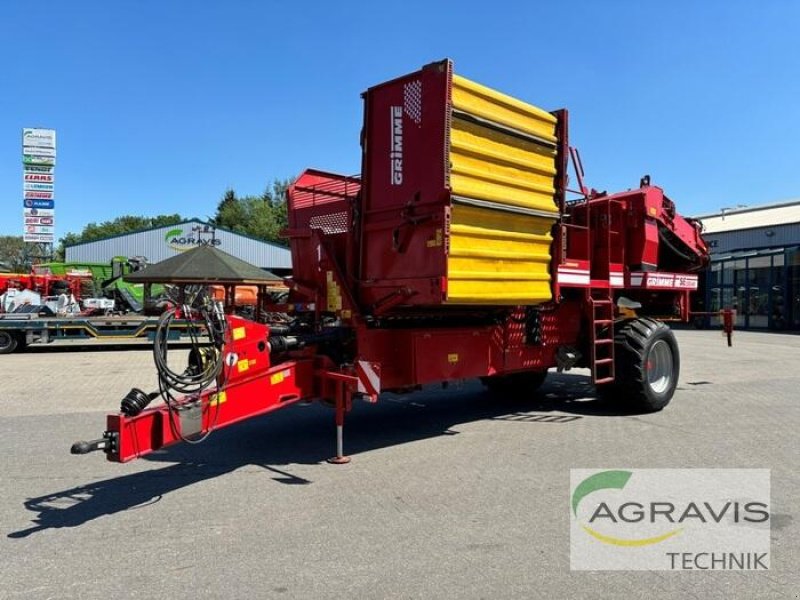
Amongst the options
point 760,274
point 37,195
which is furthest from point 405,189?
point 760,274

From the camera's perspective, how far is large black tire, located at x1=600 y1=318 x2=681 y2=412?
27.8 ft

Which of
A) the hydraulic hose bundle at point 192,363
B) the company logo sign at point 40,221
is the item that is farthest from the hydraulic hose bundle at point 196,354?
the company logo sign at point 40,221

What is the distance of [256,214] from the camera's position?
70.6 meters

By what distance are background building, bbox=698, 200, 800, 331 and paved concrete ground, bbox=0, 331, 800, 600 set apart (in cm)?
2525

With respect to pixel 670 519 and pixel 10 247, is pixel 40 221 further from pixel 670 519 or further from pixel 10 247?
pixel 10 247

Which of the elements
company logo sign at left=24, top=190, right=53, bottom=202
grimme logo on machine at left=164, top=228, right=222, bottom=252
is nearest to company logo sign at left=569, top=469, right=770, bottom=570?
company logo sign at left=24, top=190, right=53, bottom=202

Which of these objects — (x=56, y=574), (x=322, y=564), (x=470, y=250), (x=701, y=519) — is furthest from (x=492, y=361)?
(x=56, y=574)

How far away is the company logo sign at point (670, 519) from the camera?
3990 millimetres

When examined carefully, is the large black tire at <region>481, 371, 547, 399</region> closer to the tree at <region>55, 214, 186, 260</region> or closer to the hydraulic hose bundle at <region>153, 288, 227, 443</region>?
the hydraulic hose bundle at <region>153, 288, 227, 443</region>

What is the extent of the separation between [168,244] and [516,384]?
35177mm

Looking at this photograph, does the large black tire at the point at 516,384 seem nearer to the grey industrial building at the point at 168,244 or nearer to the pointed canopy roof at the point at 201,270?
the pointed canopy roof at the point at 201,270

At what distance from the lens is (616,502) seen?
505cm

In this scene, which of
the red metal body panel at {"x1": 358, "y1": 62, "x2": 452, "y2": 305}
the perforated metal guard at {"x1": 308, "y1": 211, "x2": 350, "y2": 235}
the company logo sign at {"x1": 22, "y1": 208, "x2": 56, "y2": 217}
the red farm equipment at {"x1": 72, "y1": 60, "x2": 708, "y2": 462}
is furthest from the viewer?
the company logo sign at {"x1": 22, "y1": 208, "x2": 56, "y2": 217}

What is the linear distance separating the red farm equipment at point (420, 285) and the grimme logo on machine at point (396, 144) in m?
0.01
